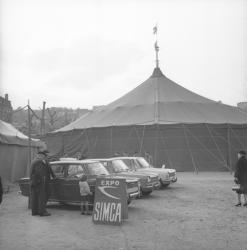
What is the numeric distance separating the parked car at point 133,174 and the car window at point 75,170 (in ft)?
7.17

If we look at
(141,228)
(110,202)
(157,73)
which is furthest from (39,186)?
(157,73)

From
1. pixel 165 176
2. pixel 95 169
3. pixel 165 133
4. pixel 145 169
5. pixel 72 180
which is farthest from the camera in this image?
pixel 165 133

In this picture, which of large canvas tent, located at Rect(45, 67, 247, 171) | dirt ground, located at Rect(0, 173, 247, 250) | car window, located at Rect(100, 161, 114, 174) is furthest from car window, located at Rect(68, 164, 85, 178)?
large canvas tent, located at Rect(45, 67, 247, 171)

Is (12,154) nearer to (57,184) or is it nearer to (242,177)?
(57,184)

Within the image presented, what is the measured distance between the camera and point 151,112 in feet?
92.4

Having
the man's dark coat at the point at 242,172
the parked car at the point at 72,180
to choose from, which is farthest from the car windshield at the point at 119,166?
the man's dark coat at the point at 242,172

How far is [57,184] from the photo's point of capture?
11148 mm

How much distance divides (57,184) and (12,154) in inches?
297

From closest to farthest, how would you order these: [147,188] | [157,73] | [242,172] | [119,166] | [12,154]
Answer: [242,172] < [147,188] < [119,166] < [12,154] < [157,73]

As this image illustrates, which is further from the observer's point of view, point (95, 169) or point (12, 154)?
point (12, 154)

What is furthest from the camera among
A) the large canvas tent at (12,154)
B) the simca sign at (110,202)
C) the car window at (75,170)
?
the large canvas tent at (12,154)

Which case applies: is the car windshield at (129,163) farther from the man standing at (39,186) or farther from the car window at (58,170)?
A: the man standing at (39,186)

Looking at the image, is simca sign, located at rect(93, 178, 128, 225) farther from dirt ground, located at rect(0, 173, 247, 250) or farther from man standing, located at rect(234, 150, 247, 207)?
man standing, located at rect(234, 150, 247, 207)

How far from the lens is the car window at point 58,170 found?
11.3 m
